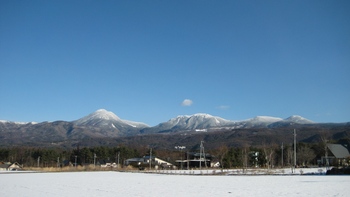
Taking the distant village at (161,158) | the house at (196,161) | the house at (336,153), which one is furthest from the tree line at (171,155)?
the house at (336,153)

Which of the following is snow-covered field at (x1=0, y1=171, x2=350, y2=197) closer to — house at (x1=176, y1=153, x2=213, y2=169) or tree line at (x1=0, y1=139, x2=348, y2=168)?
tree line at (x1=0, y1=139, x2=348, y2=168)

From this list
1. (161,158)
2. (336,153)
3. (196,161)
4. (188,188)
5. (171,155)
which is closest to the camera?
(188,188)

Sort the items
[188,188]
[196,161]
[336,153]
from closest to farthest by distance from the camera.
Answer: [188,188] < [336,153] < [196,161]

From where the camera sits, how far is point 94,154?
287 feet

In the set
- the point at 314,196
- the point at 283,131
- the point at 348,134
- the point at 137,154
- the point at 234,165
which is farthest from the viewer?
the point at 283,131

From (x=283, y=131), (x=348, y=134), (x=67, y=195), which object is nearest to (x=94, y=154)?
(x=67, y=195)

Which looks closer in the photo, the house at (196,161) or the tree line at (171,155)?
the tree line at (171,155)

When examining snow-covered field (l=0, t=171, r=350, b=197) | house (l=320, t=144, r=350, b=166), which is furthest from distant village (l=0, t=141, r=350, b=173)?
snow-covered field (l=0, t=171, r=350, b=197)

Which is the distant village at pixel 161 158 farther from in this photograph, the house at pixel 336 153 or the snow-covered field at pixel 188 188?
the snow-covered field at pixel 188 188

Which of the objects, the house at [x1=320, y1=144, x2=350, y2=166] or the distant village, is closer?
the house at [x1=320, y1=144, x2=350, y2=166]

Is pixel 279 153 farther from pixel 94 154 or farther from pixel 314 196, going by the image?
pixel 314 196

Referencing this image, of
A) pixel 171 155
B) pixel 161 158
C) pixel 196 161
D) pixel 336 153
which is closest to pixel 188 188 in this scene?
pixel 336 153

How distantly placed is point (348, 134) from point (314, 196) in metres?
142

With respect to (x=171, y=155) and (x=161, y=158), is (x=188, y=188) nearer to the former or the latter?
(x=161, y=158)
